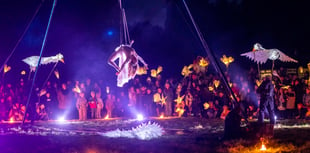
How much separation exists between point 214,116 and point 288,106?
Answer: 12.6ft

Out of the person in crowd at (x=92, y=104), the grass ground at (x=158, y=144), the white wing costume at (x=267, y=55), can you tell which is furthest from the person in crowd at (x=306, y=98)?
the person in crowd at (x=92, y=104)

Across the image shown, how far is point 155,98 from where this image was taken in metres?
19.6

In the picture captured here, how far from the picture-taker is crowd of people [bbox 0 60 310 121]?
707 inches

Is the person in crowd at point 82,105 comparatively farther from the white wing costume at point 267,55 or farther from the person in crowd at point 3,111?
the white wing costume at point 267,55

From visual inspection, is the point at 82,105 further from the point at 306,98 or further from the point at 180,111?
the point at 306,98

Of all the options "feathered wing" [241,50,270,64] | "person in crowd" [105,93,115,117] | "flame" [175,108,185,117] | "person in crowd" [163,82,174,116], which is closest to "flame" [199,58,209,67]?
"person in crowd" [163,82,174,116]

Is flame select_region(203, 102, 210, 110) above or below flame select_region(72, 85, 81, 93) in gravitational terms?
below

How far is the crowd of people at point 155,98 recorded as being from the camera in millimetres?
17969

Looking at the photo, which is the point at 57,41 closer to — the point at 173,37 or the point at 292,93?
the point at 173,37

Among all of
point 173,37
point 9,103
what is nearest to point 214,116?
point 9,103

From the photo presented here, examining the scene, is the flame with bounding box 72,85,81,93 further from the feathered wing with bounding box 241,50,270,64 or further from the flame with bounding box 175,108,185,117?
the feathered wing with bounding box 241,50,270,64

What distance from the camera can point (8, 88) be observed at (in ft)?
62.4

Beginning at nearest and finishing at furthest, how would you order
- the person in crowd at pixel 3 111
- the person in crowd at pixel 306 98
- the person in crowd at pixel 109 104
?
the person in crowd at pixel 306 98 → the person in crowd at pixel 3 111 → the person in crowd at pixel 109 104

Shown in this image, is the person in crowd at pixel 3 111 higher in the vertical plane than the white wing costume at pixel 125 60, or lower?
lower
